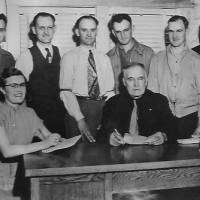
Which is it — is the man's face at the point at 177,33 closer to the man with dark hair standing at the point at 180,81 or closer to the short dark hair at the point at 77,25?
the man with dark hair standing at the point at 180,81

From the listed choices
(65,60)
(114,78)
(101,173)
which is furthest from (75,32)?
(101,173)

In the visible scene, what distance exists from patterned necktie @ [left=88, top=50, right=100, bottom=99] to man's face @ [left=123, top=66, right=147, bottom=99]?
0.71 feet

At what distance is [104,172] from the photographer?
1848 millimetres

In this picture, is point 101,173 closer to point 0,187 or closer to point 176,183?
point 176,183

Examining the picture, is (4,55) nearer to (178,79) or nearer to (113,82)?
(113,82)

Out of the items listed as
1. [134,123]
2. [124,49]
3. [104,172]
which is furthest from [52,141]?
[124,49]

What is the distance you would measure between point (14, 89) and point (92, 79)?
0.58 metres

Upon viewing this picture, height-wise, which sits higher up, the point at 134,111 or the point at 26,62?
the point at 26,62

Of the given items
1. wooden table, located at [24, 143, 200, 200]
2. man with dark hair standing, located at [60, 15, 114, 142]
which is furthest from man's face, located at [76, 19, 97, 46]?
wooden table, located at [24, 143, 200, 200]

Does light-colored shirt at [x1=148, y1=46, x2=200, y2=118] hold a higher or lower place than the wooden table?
higher

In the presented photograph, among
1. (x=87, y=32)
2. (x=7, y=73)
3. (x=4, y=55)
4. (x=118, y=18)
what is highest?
(x=118, y=18)

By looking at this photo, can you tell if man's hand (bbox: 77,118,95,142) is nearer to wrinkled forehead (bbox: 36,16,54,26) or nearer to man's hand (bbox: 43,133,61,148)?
man's hand (bbox: 43,133,61,148)

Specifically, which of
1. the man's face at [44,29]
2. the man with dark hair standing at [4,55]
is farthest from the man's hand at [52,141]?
the man's face at [44,29]

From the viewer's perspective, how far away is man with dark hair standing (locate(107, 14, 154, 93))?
260cm
